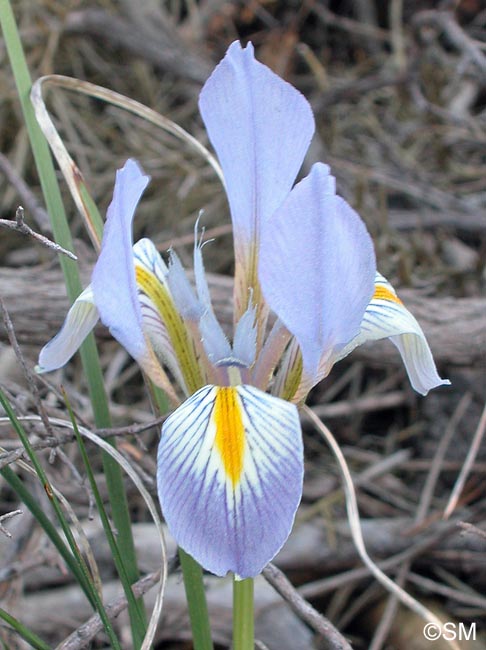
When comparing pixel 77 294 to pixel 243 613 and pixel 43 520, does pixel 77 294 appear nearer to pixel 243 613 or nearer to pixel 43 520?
pixel 43 520

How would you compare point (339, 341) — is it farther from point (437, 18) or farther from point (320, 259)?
point (437, 18)

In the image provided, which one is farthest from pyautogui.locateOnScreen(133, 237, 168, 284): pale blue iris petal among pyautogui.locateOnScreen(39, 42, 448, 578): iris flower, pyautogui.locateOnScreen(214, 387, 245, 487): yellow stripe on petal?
pyautogui.locateOnScreen(214, 387, 245, 487): yellow stripe on petal

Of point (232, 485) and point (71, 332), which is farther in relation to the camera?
point (71, 332)

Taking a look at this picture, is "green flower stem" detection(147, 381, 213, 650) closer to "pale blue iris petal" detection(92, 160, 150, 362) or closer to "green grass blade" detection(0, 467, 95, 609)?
"green grass blade" detection(0, 467, 95, 609)

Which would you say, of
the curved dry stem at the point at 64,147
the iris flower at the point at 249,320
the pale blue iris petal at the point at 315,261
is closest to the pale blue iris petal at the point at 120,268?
the iris flower at the point at 249,320

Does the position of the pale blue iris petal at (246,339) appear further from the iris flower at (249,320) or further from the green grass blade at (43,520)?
the green grass blade at (43,520)

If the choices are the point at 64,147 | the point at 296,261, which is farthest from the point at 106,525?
the point at 64,147
